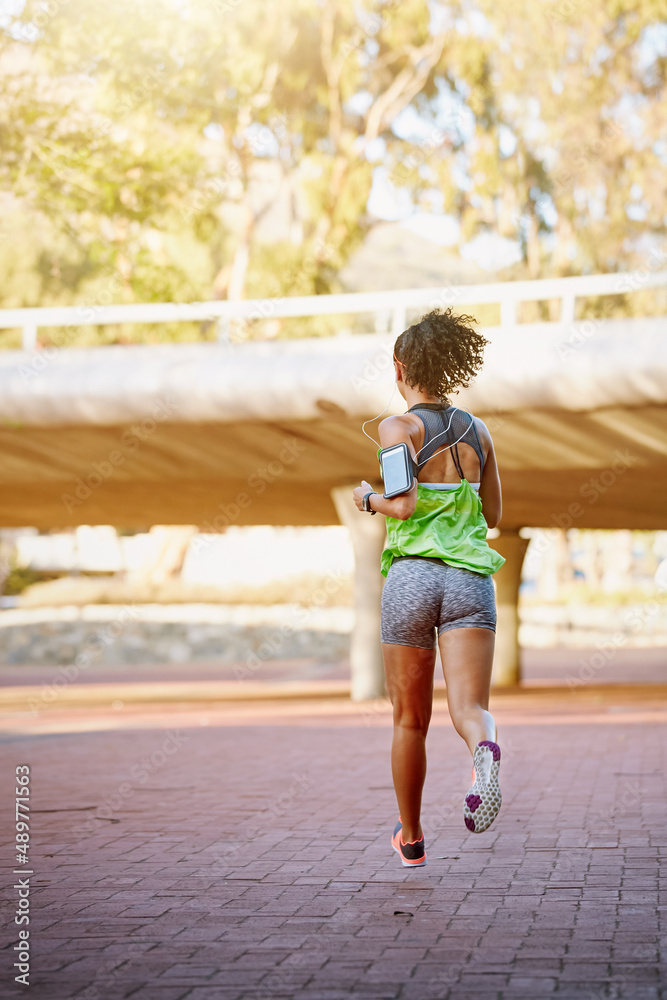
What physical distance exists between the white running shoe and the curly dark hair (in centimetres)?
138

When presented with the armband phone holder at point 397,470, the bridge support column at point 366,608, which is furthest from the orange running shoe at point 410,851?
the bridge support column at point 366,608

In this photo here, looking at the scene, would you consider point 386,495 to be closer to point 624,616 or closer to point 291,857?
point 291,857

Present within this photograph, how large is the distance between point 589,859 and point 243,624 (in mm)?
26955

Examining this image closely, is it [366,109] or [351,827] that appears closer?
[351,827]

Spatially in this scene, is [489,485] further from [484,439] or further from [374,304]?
[374,304]

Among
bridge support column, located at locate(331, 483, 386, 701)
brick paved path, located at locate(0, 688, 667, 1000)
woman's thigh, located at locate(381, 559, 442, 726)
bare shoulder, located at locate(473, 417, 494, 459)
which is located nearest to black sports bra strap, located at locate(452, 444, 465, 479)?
bare shoulder, located at locate(473, 417, 494, 459)

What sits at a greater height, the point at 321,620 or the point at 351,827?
the point at 351,827

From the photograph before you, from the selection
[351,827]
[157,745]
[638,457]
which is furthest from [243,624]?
[351,827]

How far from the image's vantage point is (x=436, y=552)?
4.56 metres

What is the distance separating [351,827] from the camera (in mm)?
6293

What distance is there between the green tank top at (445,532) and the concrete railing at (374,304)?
24.9ft

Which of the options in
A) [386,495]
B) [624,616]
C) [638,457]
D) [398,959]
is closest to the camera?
[398,959]

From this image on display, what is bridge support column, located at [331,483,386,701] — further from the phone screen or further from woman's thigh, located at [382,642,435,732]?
the phone screen

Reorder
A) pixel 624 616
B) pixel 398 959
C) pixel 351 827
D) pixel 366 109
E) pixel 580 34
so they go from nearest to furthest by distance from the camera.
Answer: pixel 398 959, pixel 351 827, pixel 580 34, pixel 366 109, pixel 624 616
